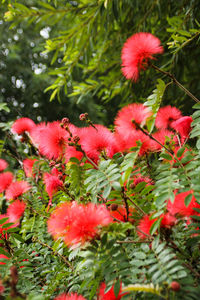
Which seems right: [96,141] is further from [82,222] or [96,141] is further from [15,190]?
[15,190]

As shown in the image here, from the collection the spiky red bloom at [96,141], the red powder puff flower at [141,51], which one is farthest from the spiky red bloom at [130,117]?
the red powder puff flower at [141,51]

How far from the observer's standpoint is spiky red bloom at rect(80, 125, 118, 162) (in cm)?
105

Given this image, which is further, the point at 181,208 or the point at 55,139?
the point at 55,139

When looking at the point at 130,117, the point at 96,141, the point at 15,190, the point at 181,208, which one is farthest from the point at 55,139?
the point at 181,208

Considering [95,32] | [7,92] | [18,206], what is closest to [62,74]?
[95,32]

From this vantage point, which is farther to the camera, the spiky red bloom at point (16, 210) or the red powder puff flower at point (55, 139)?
the spiky red bloom at point (16, 210)

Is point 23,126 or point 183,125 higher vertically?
point 23,126

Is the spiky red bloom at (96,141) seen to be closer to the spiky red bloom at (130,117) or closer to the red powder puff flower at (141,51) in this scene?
the spiky red bloom at (130,117)

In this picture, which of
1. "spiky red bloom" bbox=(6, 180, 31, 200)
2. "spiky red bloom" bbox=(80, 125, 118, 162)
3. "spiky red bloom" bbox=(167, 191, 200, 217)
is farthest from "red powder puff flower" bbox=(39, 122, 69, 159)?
"spiky red bloom" bbox=(167, 191, 200, 217)

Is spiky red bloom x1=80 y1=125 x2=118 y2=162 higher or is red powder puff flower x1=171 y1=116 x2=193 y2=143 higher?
spiky red bloom x1=80 y1=125 x2=118 y2=162

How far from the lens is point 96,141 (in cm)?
105

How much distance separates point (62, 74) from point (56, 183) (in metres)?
1.80

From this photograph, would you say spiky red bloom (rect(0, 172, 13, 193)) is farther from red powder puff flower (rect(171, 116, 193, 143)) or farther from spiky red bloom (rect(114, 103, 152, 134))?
red powder puff flower (rect(171, 116, 193, 143))

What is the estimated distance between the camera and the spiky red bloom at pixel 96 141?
1.05 metres
